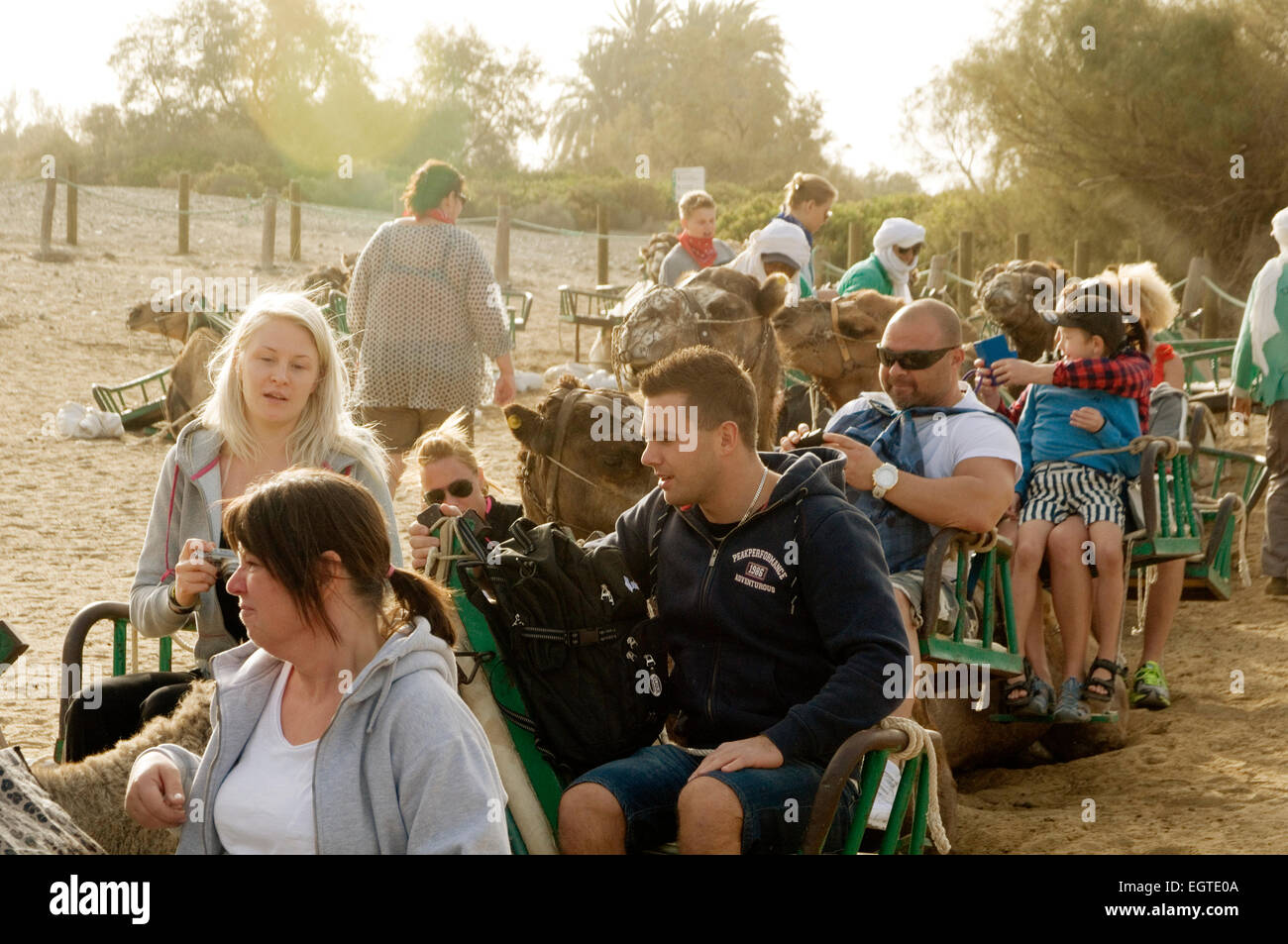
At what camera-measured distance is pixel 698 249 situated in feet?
33.0

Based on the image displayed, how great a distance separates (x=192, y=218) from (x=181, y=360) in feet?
51.1

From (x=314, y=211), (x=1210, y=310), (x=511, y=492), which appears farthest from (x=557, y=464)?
(x=314, y=211)

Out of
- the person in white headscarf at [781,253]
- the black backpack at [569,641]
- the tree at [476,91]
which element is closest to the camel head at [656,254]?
the person in white headscarf at [781,253]

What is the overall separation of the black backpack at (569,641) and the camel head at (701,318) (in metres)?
2.31

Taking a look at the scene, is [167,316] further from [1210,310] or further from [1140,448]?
[1210,310]

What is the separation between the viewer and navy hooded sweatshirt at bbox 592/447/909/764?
10.7ft

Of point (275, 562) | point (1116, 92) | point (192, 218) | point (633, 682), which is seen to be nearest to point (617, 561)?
point (633, 682)

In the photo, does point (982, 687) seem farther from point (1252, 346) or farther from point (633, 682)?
point (1252, 346)

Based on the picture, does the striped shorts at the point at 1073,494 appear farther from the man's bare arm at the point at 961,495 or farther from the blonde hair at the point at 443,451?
the blonde hair at the point at 443,451

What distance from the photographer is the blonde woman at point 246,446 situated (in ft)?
12.3

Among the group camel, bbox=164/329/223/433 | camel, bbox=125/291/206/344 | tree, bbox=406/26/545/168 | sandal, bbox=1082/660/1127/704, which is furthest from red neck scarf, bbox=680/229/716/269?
tree, bbox=406/26/545/168

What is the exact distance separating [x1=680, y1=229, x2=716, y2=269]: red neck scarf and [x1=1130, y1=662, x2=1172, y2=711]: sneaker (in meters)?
4.12

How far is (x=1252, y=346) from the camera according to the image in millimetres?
8859

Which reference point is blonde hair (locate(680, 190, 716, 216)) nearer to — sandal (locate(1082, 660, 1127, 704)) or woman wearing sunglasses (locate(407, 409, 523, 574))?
sandal (locate(1082, 660, 1127, 704))
